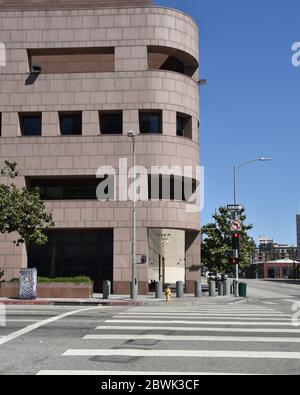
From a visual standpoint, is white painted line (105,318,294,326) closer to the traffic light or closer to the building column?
the traffic light

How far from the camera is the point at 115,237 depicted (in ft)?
121

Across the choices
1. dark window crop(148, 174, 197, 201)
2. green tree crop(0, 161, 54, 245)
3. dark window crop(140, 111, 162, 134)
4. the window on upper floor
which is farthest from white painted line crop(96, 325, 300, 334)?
the window on upper floor

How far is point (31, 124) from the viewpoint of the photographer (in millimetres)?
38844

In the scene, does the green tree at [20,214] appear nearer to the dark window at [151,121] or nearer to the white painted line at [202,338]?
the dark window at [151,121]

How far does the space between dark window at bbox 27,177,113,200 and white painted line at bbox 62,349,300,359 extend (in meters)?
27.3

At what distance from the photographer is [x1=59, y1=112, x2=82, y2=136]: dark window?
38.4 meters

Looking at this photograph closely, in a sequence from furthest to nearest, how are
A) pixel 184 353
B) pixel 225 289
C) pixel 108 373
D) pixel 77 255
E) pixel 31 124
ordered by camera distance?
1. pixel 31 124
2. pixel 77 255
3. pixel 225 289
4. pixel 184 353
5. pixel 108 373

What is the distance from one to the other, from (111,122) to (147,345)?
27.8 metres

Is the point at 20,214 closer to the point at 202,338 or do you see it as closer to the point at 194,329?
the point at 194,329

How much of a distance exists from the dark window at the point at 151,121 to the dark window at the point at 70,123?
4.41 meters

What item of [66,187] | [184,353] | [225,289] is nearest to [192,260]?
[225,289]

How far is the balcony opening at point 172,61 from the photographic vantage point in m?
39.4

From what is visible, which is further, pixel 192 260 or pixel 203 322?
pixel 192 260
